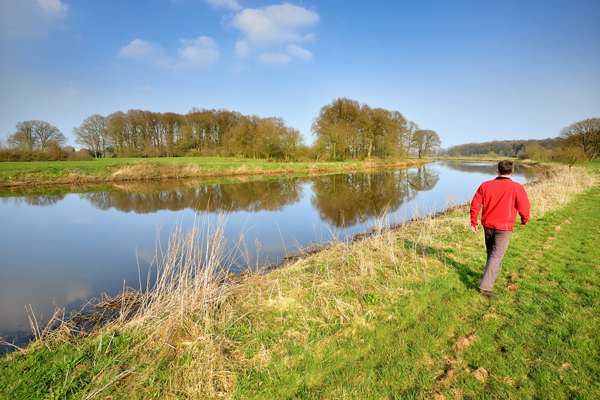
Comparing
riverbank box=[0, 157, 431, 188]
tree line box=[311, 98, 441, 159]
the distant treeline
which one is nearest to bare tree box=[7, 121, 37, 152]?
riverbank box=[0, 157, 431, 188]

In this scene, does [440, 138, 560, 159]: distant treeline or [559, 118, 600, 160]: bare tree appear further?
[440, 138, 560, 159]: distant treeline

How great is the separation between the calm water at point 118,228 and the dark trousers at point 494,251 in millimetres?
4805

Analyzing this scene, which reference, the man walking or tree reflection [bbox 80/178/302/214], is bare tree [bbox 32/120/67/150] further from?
the man walking

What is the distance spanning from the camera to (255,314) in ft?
13.1

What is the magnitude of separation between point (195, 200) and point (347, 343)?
14.5 meters

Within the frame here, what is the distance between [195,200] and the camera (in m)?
16.0

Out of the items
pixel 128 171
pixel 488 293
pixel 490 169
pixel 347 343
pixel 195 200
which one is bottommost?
pixel 347 343

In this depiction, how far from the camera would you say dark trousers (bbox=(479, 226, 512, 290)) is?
13.7ft

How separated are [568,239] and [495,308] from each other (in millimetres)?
5027

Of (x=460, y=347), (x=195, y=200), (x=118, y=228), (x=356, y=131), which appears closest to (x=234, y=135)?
(x=356, y=131)

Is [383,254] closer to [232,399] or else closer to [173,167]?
[232,399]

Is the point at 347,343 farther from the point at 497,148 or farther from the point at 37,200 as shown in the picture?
the point at 497,148

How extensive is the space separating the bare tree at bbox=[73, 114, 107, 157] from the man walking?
59.5 metres

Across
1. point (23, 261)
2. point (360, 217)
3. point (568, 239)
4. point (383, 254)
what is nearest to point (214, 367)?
point (383, 254)
